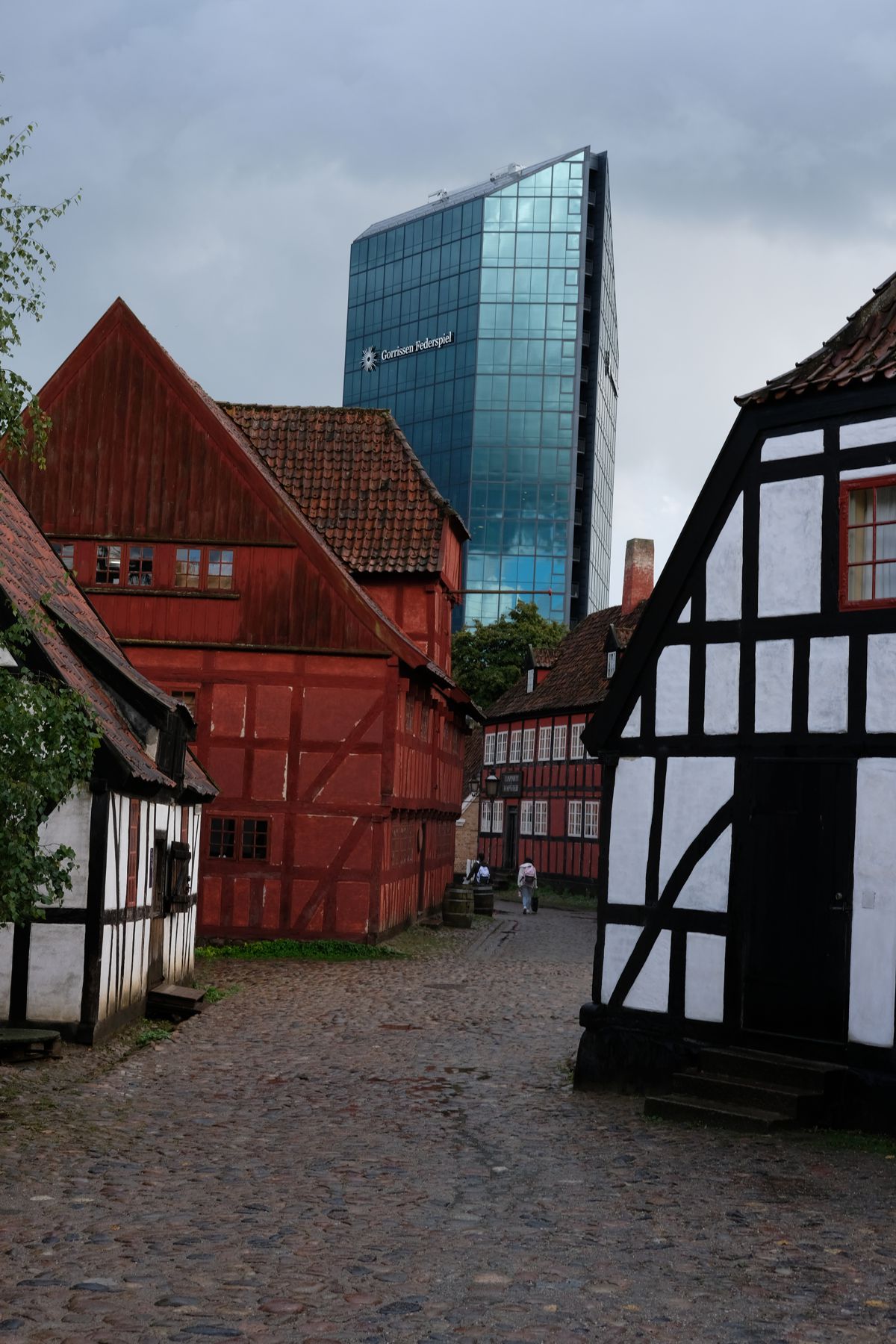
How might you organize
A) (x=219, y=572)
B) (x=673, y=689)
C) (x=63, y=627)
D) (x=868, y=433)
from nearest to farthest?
(x=868, y=433) → (x=673, y=689) → (x=63, y=627) → (x=219, y=572)

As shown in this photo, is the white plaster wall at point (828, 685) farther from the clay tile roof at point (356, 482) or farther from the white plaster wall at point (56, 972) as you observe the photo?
the clay tile roof at point (356, 482)

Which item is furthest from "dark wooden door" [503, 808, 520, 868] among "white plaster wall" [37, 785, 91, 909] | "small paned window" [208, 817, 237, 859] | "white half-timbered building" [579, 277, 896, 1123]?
"white half-timbered building" [579, 277, 896, 1123]

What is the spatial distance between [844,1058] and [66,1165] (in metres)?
5.98

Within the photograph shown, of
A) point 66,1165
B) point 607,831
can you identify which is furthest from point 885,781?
point 66,1165

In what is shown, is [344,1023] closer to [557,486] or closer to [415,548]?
[415,548]

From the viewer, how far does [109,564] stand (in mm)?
27000

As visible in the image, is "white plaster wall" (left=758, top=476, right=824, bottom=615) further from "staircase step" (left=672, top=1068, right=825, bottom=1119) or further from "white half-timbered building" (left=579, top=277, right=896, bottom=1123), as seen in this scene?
"staircase step" (left=672, top=1068, right=825, bottom=1119)

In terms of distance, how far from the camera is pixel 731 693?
12.9 meters

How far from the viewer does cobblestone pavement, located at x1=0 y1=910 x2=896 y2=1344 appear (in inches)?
256

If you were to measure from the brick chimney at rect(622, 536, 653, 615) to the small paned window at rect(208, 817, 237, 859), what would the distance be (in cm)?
3127

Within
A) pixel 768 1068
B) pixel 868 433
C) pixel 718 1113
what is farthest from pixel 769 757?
pixel 718 1113

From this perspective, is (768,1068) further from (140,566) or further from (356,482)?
(356,482)

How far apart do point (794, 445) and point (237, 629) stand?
15.5 m

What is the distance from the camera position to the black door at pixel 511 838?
57.1 m
